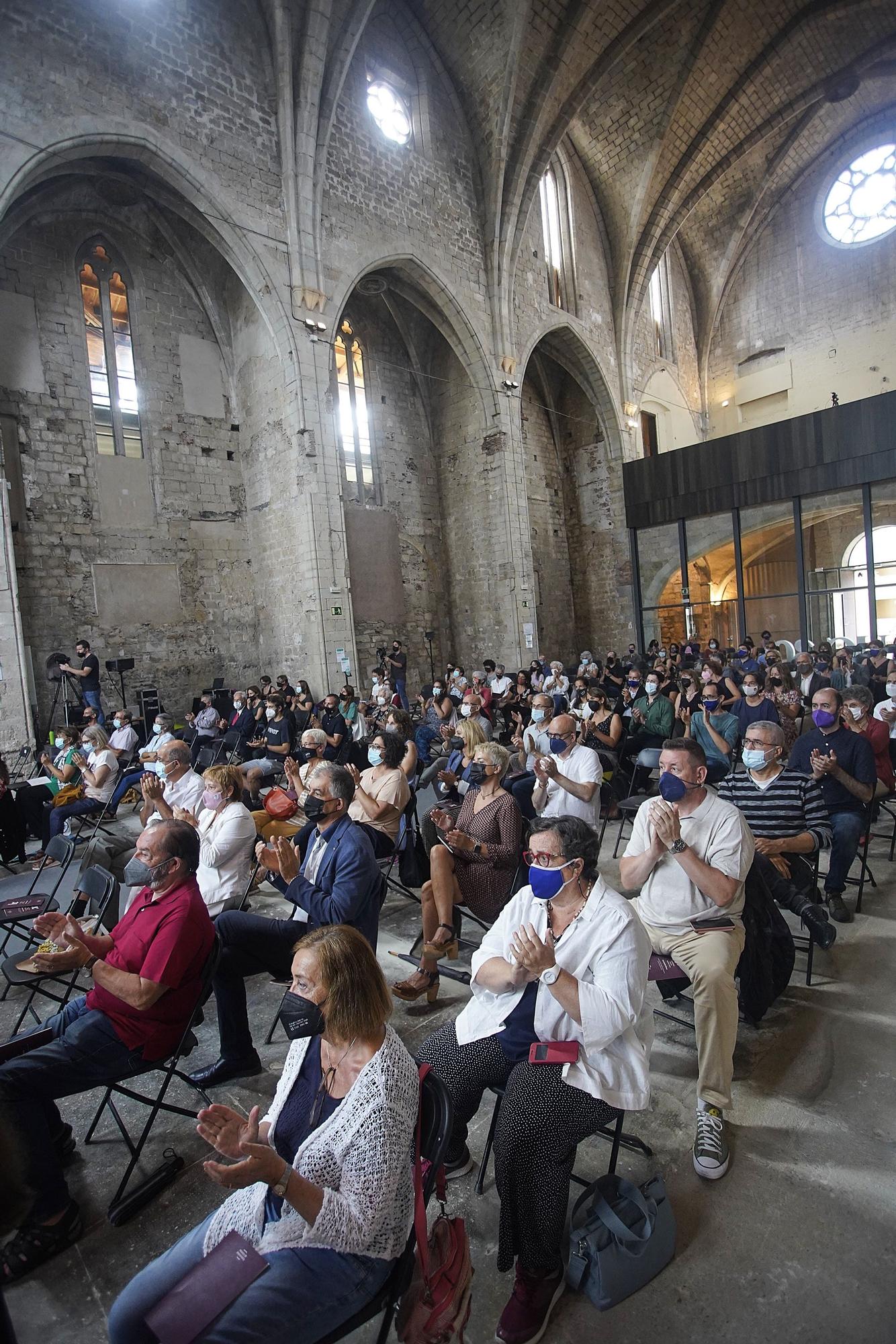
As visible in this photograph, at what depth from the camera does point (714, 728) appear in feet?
20.9

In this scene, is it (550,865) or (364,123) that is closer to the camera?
(550,865)

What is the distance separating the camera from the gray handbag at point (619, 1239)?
191 cm

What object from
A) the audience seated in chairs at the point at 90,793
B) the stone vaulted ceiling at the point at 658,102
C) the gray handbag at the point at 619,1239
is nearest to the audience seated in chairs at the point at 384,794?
the gray handbag at the point at 619,1239

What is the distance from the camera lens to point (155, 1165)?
103 inches

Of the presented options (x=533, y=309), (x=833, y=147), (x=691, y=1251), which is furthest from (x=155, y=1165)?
(x=833, y=147)

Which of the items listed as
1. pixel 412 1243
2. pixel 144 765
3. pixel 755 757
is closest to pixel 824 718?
pixel 755 757

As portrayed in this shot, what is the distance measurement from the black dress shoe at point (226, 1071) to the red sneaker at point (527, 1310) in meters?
1.58

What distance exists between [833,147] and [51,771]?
27.4 metres

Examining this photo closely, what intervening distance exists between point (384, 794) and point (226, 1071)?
71.2 inches

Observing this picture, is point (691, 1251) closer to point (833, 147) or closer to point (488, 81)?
point (488, 81)

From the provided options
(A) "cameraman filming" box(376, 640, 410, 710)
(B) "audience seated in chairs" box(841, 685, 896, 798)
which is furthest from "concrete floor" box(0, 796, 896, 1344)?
(A) "cameraman filming" box(376, 640, 410, 710)

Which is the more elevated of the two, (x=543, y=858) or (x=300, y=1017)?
(x=543, y=858)

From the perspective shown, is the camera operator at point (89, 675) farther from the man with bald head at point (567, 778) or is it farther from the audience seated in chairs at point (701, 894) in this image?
the audience seated in chairs at point (701, 894)

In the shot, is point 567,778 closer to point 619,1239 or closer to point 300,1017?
point 619,1239
